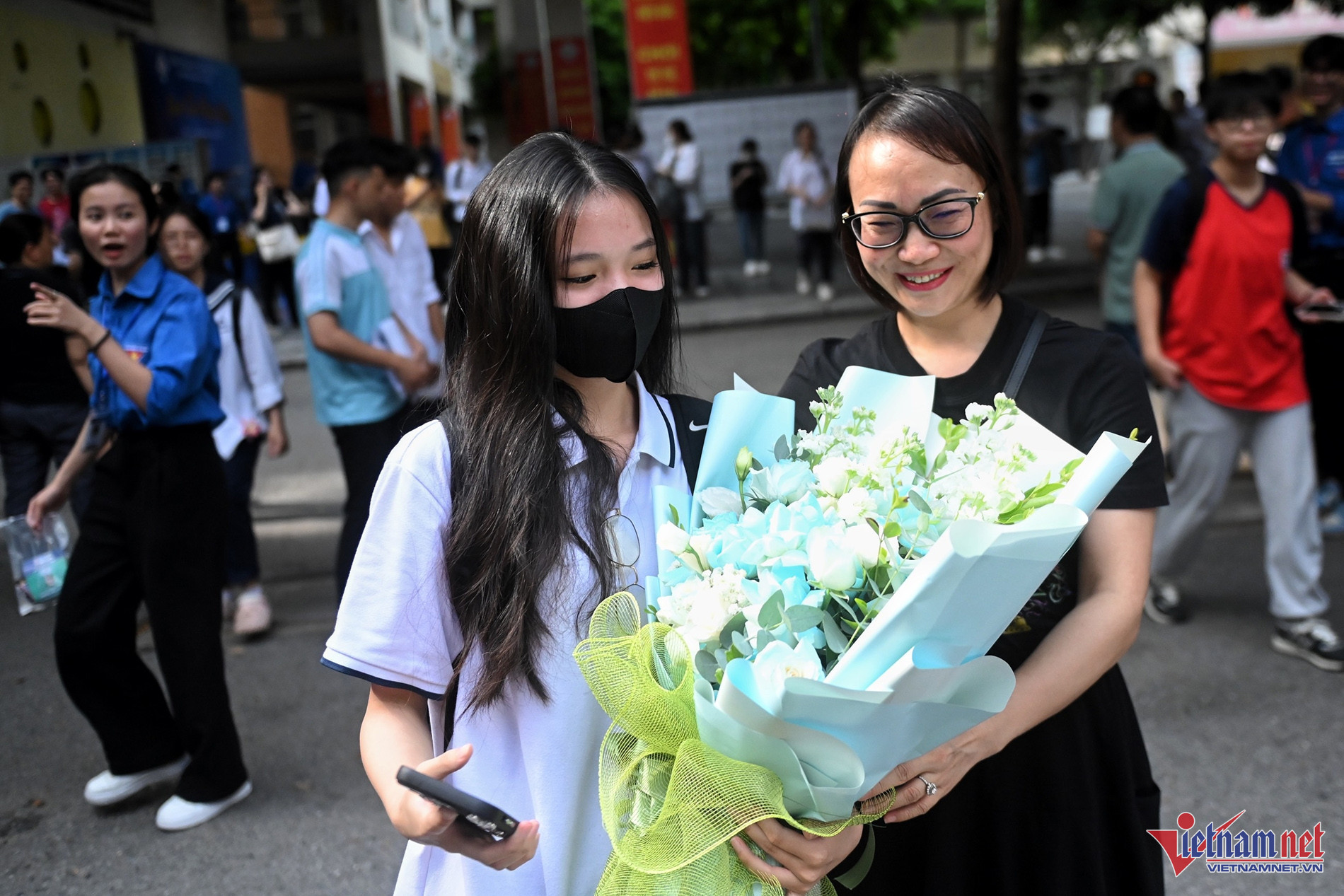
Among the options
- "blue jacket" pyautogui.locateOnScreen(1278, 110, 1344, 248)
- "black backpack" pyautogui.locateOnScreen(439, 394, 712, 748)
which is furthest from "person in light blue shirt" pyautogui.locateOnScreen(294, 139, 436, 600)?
"blue jacket" pyautogui.locateOnScreen(1278, 110, 1344, 248)

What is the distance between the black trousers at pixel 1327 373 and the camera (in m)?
5.13

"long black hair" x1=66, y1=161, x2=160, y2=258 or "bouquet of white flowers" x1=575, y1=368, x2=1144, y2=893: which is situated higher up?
"long black hair" x1=66, y1=161, x2=160, y2=258

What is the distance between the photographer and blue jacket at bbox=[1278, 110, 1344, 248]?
520cm

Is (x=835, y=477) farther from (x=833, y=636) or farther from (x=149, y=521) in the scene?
(x=149, y=521)

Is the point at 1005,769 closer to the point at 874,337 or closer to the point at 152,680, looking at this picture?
the point at 874,337

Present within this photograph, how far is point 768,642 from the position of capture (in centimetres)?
136

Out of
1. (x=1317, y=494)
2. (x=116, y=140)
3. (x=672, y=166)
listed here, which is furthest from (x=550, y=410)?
(x=116, y=140)

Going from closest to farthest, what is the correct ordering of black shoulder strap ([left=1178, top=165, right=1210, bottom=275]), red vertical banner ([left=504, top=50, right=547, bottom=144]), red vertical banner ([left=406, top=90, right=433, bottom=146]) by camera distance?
black shoulder strap ([left=1178, top=165, right=1210, bottom=275]) → red vertical banner ([left=504, top=50, right=547, bottom=144]) → red vertical banner ([left=406, top=90, right=433, bottom=146])

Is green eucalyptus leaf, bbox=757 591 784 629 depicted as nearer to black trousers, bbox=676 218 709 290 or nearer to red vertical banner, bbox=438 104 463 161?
black trousers, bbox=676 218 709 290

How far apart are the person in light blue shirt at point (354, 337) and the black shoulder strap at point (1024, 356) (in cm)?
324

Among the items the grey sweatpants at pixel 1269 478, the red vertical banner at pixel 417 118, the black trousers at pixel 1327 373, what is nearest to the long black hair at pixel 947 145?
the grey sweatpants at pixel 1269 478

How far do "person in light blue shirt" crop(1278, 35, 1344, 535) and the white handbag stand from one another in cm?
1117

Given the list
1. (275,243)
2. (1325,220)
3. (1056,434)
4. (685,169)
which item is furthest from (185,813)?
(275,243)

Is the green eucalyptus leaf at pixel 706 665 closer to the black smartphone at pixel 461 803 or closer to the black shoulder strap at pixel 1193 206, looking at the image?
the black smartphone at pixel 461 803
